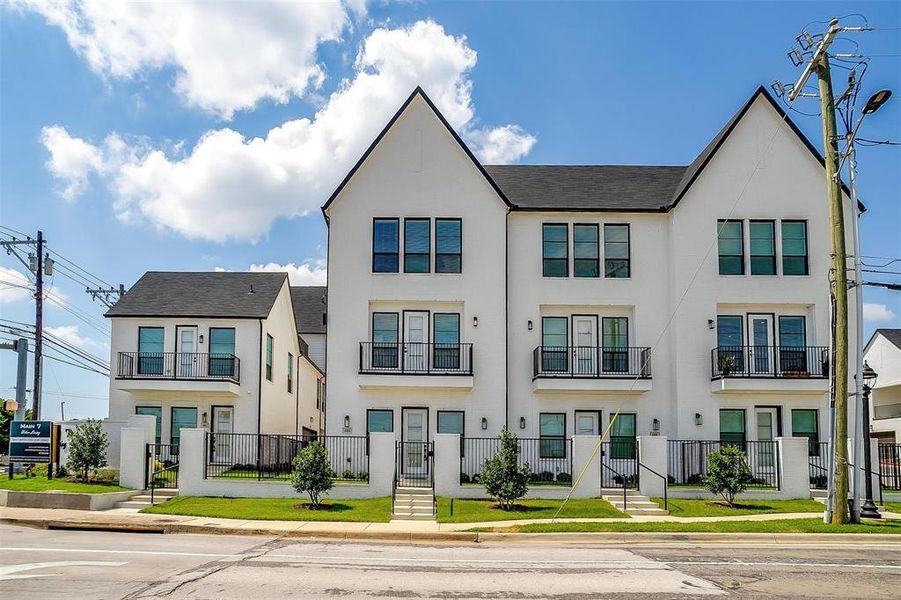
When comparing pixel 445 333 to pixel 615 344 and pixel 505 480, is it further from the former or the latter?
pixel 505 480

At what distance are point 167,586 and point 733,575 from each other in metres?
8.09

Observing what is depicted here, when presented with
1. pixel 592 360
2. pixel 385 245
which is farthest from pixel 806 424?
pixel 385 245

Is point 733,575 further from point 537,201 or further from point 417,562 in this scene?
point 537,201

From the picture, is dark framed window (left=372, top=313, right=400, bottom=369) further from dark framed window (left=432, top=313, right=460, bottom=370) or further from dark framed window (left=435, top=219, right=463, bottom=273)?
dark framed window (left=435, top=219, right=463, bottom=273)

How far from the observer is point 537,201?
27406mm

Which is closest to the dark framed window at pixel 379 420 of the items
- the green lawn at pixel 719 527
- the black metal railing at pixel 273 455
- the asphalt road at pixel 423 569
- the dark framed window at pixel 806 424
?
the black metal railing at pixel 273 455

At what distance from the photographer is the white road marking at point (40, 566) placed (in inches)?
415

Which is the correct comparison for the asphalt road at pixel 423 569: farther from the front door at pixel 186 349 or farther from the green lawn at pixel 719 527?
the front door at pixel 186 349

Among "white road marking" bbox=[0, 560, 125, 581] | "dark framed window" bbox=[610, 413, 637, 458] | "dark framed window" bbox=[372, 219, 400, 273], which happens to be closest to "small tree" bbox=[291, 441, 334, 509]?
"dark framed window" bbox=[372, 219, 400, 273]

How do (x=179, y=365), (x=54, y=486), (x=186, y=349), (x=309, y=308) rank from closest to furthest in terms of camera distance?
(x=54, y=486), (x=179, y=365), (x=186, y=349), (x=309, y=308)

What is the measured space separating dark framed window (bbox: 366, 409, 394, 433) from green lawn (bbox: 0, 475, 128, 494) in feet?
25.5

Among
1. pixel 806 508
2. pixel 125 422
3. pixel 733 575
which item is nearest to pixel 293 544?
pixel 733 575

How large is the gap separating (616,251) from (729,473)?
9129mm

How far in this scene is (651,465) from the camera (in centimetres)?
2197
